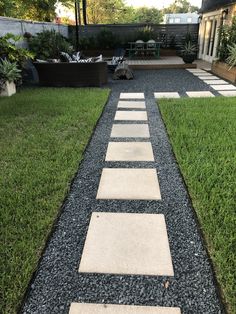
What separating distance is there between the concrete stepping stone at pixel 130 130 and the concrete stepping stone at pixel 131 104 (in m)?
1.17

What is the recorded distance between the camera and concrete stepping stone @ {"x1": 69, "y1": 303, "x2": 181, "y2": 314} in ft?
4.60

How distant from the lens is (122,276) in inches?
63.6

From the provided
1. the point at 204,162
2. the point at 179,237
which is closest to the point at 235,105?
the point at 204,162

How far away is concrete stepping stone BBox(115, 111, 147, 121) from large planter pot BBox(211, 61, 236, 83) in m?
4.22

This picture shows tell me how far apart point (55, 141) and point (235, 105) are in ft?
11.6

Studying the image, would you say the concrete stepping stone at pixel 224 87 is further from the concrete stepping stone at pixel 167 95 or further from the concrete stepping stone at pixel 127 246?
the concrete stepping stone at pixel 127 246

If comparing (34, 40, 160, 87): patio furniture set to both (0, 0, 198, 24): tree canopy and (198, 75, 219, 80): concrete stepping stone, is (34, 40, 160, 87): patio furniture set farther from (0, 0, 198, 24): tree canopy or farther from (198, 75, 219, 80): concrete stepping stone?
(0, 0, 198, 24): tree canopy

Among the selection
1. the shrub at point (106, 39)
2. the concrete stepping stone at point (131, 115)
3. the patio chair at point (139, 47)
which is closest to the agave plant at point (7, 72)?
the concrete stepping stone at point (131, 115)

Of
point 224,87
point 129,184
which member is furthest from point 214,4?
point 129,184

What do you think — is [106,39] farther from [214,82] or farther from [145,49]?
[214,82]

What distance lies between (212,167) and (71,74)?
17.6ft

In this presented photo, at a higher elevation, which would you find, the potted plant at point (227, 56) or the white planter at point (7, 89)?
the potted plant at point (227, 56)

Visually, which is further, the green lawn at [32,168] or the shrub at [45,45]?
the shrub at [45,45]

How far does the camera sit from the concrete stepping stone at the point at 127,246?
167cm
